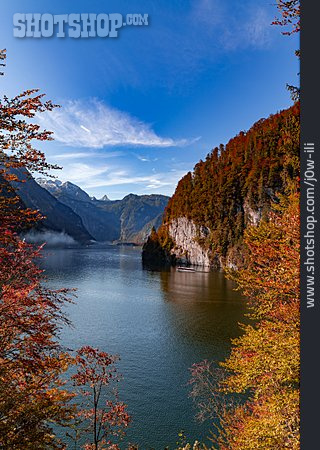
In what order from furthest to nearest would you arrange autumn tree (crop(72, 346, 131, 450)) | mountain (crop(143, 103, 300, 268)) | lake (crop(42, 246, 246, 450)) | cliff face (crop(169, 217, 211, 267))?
cliff face (crop(169, 217, 211, 267)) → mountain (crop(143, 103, 300, 268)) → lake (crop(42, 246, 246, 450)) → autumn tree (crop(72, 346, 131, 450))

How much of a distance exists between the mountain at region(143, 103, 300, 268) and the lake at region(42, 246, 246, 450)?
158ft

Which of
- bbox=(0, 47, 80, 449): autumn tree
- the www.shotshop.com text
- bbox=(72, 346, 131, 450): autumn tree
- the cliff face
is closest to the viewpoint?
the www.shotshop.com text

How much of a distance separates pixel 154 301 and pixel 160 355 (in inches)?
1193

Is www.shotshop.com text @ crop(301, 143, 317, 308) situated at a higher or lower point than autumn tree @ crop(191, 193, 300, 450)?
higher

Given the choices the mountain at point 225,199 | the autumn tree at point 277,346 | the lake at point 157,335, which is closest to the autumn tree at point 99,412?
the lake at point 157,335

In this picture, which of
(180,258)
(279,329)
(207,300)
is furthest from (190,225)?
(279,329)

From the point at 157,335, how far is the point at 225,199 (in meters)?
107

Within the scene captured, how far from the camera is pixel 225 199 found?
470 ft

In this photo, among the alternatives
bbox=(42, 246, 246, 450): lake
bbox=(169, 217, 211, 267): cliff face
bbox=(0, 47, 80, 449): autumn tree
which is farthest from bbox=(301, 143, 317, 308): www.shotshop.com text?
bbox=(169, 217, 211, 267): cliff face

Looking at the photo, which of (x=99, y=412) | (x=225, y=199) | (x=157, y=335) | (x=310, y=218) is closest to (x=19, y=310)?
(x=310, y=218)

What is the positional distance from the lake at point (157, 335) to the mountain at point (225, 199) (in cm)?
4828

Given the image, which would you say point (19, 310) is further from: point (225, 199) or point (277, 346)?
point (225, 199)

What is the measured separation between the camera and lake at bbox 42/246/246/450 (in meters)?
26.3

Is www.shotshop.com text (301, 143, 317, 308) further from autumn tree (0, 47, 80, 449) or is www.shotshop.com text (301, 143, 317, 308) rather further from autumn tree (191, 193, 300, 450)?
autumn tree (0, 47, 80, 449)
